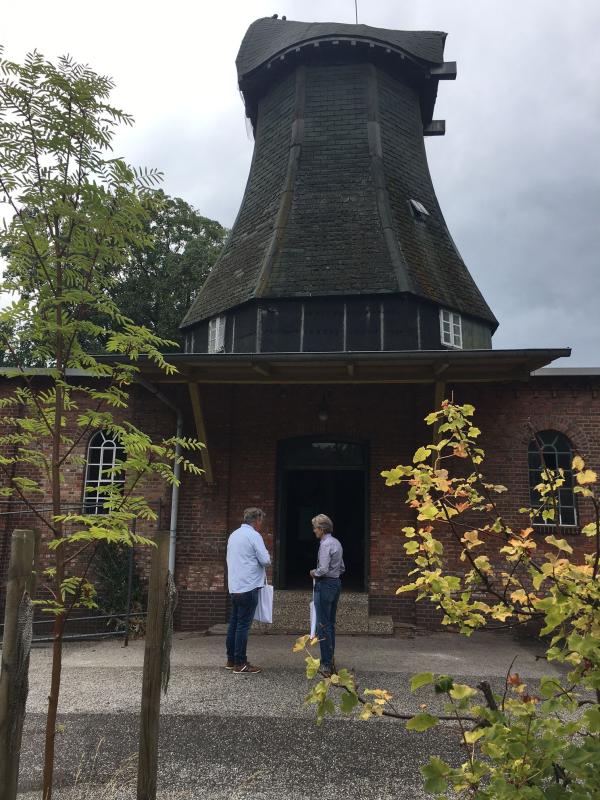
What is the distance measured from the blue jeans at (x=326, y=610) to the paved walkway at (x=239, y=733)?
1.35ft

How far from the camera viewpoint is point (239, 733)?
4.49m

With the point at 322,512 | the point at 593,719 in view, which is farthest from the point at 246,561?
the point at 322,512

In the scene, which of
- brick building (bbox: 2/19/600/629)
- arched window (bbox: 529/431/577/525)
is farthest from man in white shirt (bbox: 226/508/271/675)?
arched window (bbox: 529/431/577/525)

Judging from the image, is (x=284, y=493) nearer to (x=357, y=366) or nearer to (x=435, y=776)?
(x=357, y=366)

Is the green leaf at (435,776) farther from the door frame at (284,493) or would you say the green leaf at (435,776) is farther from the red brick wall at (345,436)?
the door frame at (284,493)

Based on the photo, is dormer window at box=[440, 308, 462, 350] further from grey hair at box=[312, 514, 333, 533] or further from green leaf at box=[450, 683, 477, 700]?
green leaf at box=[450, 683, 477, 700]

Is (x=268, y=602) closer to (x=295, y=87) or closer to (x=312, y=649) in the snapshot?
(x=312, y=649)

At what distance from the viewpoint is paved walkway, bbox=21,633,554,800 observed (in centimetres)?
365

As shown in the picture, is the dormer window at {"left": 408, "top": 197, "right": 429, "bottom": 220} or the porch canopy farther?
the dormer window at {"left": 408, "top": 197, "right": 429, "bottom": 220}

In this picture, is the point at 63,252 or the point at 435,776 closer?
the point at 435,776

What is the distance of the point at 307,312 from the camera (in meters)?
10.7

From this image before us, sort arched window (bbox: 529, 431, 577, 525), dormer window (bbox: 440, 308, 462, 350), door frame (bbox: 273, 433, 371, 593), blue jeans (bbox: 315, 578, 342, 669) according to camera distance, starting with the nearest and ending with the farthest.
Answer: blue jeans (bbox: 315, 578, 342, 669)
arched window (bbox: 529, 431, 577, 525)
door frame (bbox: 273, 433, 371, 593)
dormer window (bbox: 440, 308, 462, 350)

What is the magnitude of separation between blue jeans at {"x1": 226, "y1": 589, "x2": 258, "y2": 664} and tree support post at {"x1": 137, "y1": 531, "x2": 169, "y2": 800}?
115 inches

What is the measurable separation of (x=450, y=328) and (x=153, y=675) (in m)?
9.45
